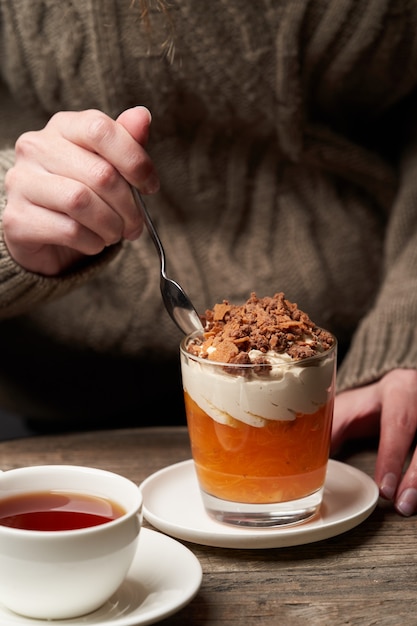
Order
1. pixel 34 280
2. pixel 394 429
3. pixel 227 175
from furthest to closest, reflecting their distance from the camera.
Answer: pixel 227 175 → pixel 34 280 → pixel 394 429

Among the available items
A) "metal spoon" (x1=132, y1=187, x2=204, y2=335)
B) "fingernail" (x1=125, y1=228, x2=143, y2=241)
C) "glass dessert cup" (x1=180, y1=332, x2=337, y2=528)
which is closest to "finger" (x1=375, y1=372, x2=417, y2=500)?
"glass dessert cup" (x1=180, y1=332, x2=337, y2=528)

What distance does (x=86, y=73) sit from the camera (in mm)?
1199

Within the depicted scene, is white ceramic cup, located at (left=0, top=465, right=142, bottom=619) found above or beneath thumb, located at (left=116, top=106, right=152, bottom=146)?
beneath

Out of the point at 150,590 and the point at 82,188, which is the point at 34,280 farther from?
the point at 150,590

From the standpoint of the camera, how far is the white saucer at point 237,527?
746 millimetres

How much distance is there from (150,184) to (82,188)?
0.08 meters

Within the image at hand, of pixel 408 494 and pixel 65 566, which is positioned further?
pixel 408 494

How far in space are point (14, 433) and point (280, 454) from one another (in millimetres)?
1215

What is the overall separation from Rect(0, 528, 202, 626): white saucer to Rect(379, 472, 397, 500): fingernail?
0.29 meters

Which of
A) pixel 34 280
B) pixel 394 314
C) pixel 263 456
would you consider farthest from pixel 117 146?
pixel 394 314

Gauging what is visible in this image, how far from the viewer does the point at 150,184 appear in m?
0.92

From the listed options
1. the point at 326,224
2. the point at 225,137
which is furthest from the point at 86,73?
the point at 326,224

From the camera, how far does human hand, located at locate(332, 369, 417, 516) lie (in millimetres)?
882

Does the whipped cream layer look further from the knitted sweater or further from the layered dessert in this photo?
the knitted sweater
